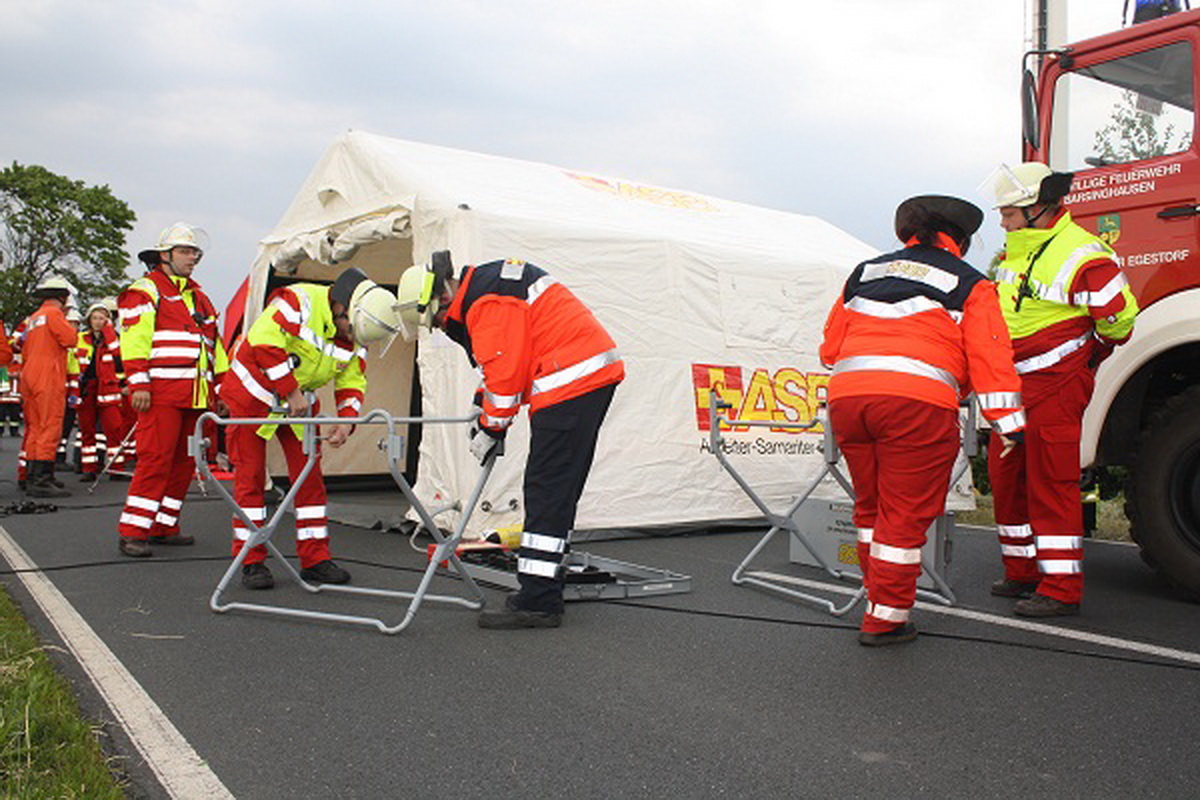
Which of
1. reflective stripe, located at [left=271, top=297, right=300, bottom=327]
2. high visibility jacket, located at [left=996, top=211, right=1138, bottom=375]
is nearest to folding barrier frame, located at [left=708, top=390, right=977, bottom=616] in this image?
high visibility jacket, located at [left=996, top=211, right=1138, bottom=375]

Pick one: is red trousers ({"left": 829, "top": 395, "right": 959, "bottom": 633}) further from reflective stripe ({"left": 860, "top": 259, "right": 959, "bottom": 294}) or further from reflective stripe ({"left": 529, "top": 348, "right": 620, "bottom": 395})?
reflective stripe ({"left": 529, "top": 348, "right": 620, "bottom": 395})

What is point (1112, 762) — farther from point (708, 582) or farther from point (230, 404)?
point (230, 404)

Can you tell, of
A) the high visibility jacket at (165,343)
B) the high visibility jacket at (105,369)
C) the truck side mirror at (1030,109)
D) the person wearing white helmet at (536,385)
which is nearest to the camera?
the person wearing white helmet at (536,385)

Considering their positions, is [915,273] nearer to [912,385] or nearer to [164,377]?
[912,385]

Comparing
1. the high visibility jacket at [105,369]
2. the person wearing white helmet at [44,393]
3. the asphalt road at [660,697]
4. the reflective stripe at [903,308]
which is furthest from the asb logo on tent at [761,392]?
the high visibility jacket at [105,369]

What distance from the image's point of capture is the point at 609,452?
286 inches

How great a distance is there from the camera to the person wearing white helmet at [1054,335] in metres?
4.59

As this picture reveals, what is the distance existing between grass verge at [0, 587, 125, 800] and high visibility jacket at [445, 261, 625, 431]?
1943 mm

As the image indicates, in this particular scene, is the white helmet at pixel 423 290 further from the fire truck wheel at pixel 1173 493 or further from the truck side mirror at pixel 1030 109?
the fire truck wheel at pixel 1173 493

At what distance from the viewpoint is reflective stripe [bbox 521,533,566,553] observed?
14.6ft

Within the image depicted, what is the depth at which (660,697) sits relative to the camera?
345 cm

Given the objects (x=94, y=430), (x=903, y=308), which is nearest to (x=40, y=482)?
(x=94, y=430)

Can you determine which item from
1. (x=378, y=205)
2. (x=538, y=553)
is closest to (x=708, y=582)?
(x=538, y=553)

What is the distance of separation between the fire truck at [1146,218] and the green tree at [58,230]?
38023 millimetres
